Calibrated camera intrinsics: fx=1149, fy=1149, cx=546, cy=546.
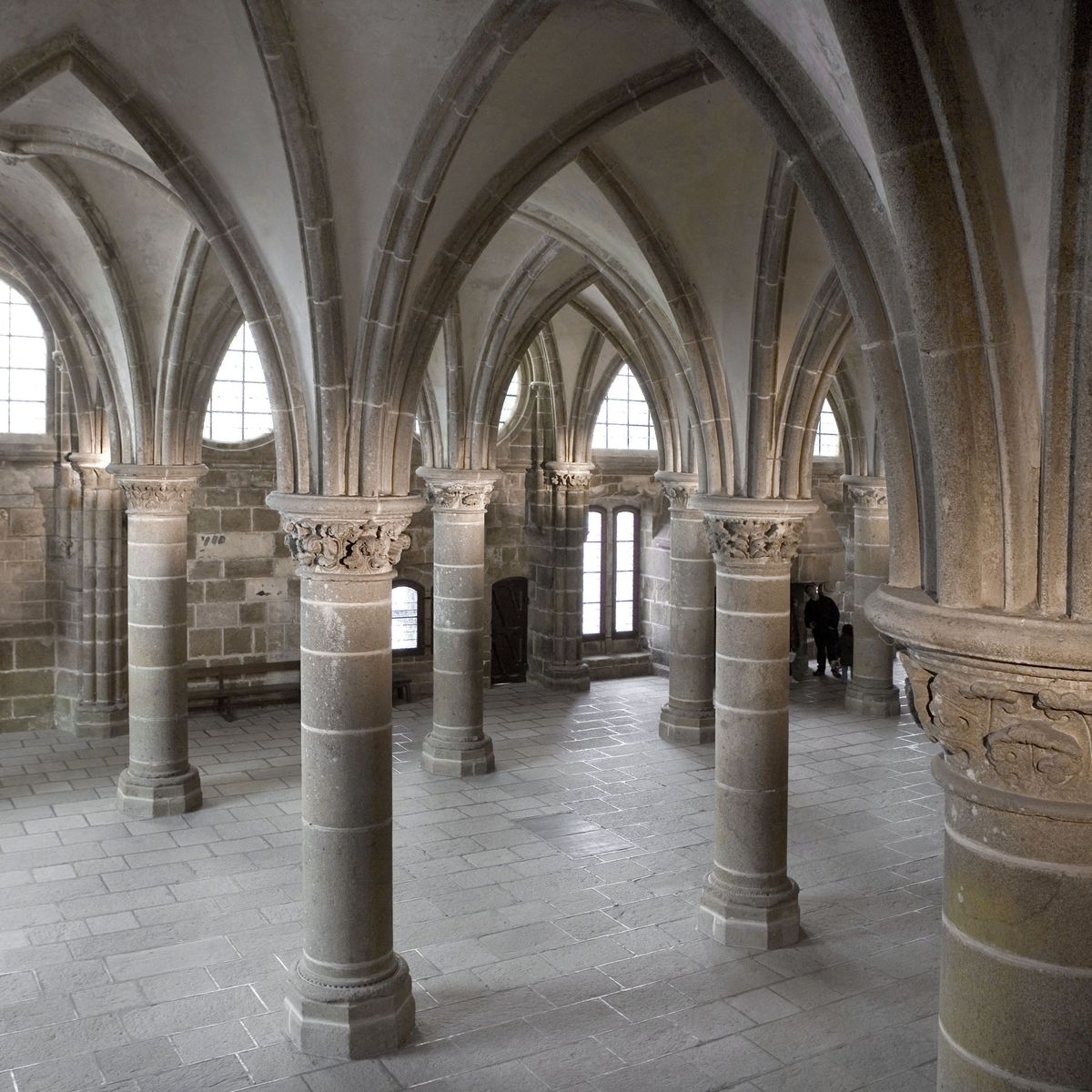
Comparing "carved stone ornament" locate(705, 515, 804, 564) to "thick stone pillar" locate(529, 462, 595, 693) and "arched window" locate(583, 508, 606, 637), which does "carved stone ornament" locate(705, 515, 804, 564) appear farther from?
"arched window" locate(583, 508, 606, 637)

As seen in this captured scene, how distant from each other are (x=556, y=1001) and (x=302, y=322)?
410cm

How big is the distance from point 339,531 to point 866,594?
1008 centimetres

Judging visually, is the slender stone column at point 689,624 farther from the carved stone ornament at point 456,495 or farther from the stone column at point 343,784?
the stone column at point 343,784

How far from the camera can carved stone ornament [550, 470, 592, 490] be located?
637 inches

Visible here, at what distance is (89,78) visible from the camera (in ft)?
20.2

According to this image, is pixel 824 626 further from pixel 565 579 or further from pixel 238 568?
pixel 238 568

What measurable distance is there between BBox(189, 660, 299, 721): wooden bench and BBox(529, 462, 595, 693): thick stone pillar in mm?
3618

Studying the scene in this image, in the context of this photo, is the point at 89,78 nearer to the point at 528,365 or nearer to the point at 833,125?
the point at 833,125

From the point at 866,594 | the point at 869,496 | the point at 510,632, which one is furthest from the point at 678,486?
the point at 510,632

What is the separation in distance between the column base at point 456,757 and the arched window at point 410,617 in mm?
4375

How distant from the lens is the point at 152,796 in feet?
33.0

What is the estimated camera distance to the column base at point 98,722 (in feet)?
42.7

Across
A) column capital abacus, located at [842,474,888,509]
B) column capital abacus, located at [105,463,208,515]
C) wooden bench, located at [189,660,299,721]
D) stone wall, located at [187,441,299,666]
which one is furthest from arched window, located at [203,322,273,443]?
column capital abacus, located at [842,474,888,509]

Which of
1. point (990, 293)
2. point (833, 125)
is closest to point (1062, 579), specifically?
point (990, 293)
